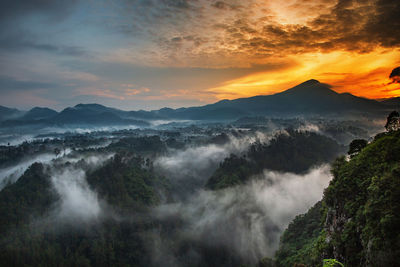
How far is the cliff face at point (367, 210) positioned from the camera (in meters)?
17.2

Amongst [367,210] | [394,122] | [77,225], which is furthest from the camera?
[77,225]

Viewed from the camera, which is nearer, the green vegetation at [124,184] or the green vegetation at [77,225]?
the green vegetation at [77,225]

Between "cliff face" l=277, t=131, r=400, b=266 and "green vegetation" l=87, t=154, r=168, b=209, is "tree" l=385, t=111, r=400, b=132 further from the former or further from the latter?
"green vegetation" l=87, t=154, r=168, b=209

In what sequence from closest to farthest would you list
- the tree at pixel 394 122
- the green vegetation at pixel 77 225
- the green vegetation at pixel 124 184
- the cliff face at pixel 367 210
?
1. the cliff face at pixel 367 210
2. the tree at pixel 394 122
3. the green vegetation at pixel 77 225
4. the green vegetation at pixel 124 184

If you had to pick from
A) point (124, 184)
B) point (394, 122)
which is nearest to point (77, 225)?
point (124, 184)

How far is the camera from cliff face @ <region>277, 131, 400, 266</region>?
1723cm

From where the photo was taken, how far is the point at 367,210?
19.7 meters

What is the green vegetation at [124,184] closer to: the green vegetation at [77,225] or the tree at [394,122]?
the green vegetation at [77,225]

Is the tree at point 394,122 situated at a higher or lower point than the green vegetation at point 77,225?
higher

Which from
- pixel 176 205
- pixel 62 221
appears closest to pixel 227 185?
pixel 176 205

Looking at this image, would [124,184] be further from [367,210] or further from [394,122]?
[367,210]

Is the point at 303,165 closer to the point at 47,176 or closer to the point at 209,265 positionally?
the point at 209,265

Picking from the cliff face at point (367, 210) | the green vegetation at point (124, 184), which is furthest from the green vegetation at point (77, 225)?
the cliff face at point (367, 210)

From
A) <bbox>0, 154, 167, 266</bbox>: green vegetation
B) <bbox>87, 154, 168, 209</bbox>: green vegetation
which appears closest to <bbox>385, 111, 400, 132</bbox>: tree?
<bbox>0, 154, 167, 266</bbox>: green vegetation
